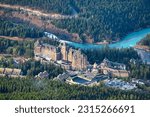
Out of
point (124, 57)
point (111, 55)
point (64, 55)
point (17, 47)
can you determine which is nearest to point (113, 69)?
point (124, 57)

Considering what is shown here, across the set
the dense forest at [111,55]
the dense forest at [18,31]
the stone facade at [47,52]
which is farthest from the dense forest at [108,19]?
the stone facade at [47,52]

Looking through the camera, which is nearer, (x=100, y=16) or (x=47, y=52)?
(x=47, y=52)

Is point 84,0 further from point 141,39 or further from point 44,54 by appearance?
point 44,54

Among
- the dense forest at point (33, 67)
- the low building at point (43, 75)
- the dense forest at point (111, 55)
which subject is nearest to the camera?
the low building at point (43, 75)

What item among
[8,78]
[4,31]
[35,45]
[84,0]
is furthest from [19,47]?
[84,0]

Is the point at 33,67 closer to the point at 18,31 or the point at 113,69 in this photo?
the point at 113,69

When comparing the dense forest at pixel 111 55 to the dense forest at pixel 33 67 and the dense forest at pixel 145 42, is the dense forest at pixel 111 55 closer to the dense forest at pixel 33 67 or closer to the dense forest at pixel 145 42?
the dense forest at pixel 145 42
